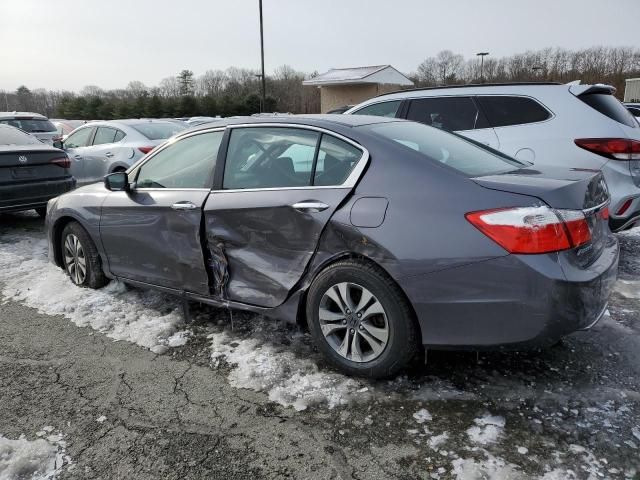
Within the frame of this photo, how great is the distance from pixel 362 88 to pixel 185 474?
35.1 m

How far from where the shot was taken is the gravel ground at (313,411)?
7.63 ft

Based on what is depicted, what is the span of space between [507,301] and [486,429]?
64cm

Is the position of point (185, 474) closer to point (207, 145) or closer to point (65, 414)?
point (65, 414)

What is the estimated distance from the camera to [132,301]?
440 cm

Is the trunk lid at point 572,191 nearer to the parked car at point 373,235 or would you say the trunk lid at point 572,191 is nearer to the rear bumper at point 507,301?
the parked car at point 373,235

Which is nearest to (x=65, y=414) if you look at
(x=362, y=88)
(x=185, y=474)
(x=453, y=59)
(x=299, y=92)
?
(x=185, y=474)

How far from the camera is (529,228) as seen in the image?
2428mm

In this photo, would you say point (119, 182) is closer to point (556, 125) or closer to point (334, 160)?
point (334, 160)

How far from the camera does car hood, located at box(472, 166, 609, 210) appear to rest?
2.53 meters

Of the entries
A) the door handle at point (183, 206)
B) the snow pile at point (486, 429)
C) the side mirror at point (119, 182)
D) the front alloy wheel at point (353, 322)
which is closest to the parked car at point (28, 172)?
the side mirror at point (119, 182)

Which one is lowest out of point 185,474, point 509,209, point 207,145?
point 185,474

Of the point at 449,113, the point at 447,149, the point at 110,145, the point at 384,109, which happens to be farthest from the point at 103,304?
the point at 110,145

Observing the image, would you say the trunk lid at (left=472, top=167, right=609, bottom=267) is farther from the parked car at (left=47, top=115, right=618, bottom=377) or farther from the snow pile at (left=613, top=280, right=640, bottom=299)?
the snow pile at (left=613, top=280, right=640, bottom=299)

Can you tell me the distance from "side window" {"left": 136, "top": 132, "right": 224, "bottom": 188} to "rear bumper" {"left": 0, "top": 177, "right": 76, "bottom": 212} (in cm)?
350
